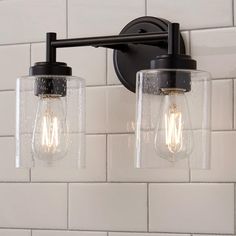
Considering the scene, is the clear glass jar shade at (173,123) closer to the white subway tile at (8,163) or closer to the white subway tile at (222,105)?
the white subway tile at (222,105)

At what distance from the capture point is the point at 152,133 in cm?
89

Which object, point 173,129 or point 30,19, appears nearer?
point 173,129

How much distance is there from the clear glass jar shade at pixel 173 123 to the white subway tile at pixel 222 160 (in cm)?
7

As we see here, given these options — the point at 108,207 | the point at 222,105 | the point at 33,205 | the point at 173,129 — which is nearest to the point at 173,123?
the point at 173,129

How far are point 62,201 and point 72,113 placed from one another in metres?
0.19

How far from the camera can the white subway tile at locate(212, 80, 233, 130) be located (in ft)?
3.15

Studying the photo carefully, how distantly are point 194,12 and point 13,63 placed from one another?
0.34 meters

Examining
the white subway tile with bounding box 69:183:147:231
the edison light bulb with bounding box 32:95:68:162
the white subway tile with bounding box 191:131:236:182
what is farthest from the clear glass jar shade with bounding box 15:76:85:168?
the white subway tile with bounding box 191:131:236:182

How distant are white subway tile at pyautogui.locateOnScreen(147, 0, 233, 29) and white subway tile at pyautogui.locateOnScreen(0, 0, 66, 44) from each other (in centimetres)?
17

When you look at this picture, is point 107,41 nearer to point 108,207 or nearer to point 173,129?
point 173,129

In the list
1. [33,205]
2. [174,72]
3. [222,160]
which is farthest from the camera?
[33,205]

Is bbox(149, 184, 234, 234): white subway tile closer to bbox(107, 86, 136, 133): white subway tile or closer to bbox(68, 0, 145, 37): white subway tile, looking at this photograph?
bbox(107, 86, 136, 133): white subway tile

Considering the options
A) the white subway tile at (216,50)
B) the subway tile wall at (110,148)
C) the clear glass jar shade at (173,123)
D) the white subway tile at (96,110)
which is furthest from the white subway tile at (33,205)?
the white subway tile at (216,50)

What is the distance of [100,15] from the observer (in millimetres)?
1054
